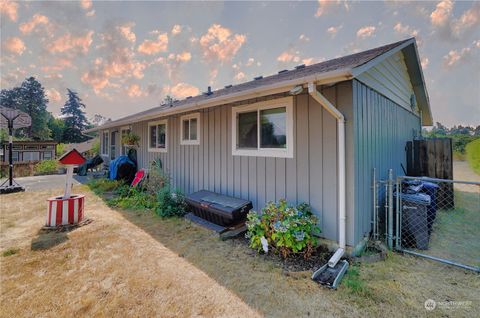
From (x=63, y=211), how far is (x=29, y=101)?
45214 millimetres

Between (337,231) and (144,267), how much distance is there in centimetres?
→ 270

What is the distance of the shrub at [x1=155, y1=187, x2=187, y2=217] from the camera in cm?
500

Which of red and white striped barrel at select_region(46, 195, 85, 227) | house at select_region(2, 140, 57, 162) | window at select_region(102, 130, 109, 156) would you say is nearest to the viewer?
red and white striped barrel at select_region(46, 195, 85, 227)

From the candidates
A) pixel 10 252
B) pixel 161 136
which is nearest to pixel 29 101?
pixel 161 136

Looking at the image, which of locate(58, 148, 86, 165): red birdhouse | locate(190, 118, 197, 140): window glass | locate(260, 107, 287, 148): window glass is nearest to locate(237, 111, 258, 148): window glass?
locate(260, 107, 287, 148): window glass

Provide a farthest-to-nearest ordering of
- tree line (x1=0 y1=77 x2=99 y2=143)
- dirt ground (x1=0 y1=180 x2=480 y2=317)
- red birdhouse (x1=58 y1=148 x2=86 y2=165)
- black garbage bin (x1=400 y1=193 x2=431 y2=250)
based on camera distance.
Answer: tree line (x1=0 y1=77 x2=99 y2=143) → red birdhouse (x1=58 y1=148 x2=86 y2=165) → black garbage bin (x1=400 y1=193 x2=431 y2=250) → dirt ground (x1=0 y1=180 x2=480 y2=317)

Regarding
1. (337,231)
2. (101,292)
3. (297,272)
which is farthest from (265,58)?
(101,292)

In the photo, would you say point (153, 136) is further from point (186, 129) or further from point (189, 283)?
point (189, 283)

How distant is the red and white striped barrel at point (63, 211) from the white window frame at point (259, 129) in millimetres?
3419

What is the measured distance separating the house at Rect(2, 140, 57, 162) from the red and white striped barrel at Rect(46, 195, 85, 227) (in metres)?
26.2

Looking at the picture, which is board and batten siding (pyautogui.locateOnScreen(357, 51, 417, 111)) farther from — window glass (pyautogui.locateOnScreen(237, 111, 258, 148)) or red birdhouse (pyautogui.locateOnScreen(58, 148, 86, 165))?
red birdhouse (pyautogui.locateOnScreen(58, 148, 86, 165))

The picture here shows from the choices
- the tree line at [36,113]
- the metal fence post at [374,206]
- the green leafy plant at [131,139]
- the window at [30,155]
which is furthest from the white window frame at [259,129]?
the tree line at [36,113]

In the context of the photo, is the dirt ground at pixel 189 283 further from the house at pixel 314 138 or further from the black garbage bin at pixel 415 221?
the house at pixel 314 138

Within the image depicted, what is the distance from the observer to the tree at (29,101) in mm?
35156
